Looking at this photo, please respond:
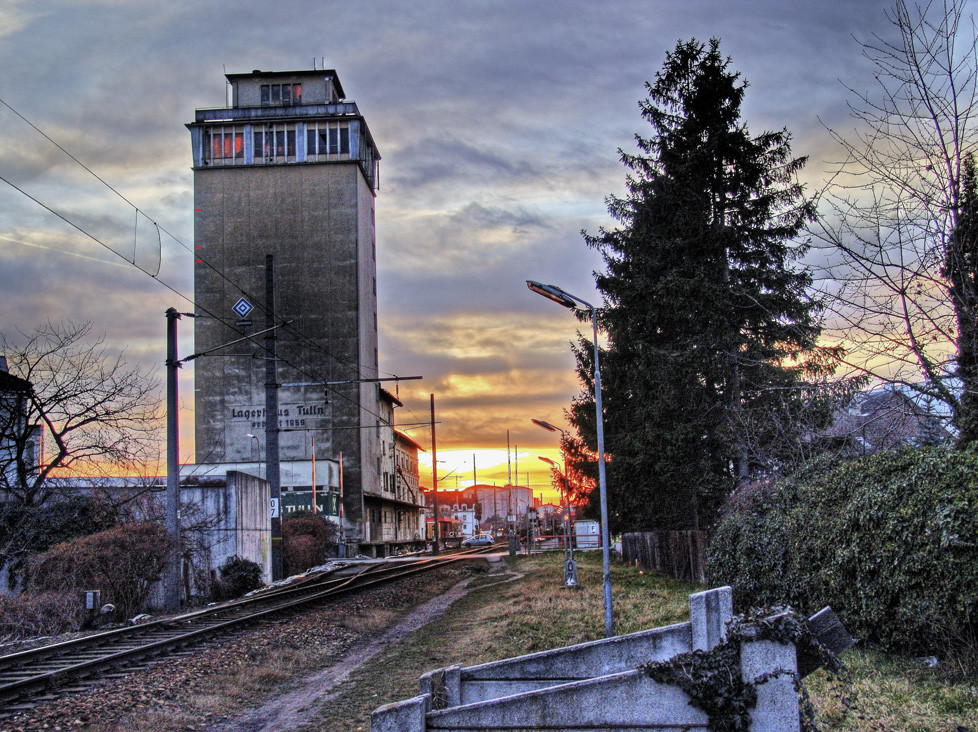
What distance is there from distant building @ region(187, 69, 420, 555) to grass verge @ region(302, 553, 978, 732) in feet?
110

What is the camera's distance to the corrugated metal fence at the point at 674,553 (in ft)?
74.4

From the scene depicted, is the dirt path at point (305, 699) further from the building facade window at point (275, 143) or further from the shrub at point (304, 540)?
the building facade window at point (275, 143)

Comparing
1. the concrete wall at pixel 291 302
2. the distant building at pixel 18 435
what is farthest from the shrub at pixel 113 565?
the concrete wall at pixel 291 302

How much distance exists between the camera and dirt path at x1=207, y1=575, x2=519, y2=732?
957cm

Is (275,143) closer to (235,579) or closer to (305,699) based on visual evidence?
(235,579)

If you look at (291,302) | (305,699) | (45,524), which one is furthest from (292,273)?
(305,699)

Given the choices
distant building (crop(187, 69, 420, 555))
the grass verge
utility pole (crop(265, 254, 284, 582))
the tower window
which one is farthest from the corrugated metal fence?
the tower window

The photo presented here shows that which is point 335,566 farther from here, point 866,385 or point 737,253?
point 866,385

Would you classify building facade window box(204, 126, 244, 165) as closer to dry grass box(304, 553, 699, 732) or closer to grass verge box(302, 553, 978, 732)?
grass verge box(302, 553, 978, 732)

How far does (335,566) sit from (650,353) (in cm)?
1845

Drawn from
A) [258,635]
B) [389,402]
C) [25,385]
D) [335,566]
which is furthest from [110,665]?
[389,402]

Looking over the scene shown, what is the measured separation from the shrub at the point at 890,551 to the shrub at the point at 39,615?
1340cm

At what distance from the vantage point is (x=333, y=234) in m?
62.9

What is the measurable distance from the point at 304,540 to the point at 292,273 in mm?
28875
